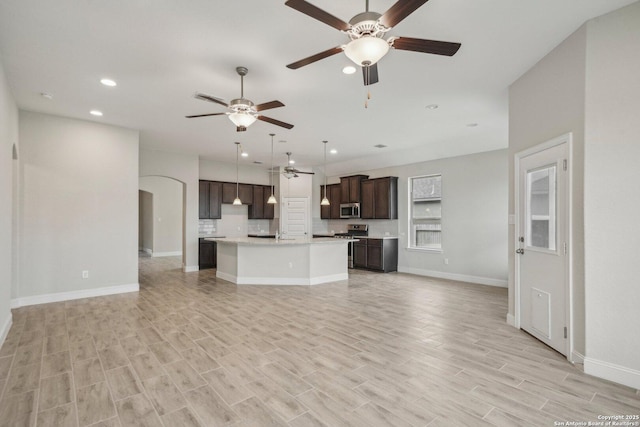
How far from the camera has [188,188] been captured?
314 inches

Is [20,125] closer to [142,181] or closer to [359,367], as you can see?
[359,367]

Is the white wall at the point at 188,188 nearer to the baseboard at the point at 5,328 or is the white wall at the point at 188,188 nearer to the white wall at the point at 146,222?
the baseboard at the point at 5,328

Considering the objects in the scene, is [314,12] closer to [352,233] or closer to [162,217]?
[352,233]

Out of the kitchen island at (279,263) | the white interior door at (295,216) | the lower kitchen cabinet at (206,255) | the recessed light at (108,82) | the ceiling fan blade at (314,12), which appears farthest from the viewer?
the white interior door at (295,216)

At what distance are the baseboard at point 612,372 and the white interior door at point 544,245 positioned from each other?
30cm

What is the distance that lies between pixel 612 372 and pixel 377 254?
5503 millimetres

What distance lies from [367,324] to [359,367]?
1192mm

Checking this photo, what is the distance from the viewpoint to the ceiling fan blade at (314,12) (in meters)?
1.82

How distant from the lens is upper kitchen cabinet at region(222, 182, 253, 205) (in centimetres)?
916

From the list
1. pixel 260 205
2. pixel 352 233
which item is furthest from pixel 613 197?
pixel 260 205

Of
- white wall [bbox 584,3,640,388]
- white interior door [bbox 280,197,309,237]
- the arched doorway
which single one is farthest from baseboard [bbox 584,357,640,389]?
the arched doorway

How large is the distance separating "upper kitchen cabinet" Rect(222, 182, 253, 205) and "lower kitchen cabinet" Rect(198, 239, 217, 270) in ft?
4.75

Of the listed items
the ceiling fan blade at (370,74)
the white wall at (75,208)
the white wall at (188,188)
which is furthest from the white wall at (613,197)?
the white wall at (188,188)

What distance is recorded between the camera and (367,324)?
3.95 meters
